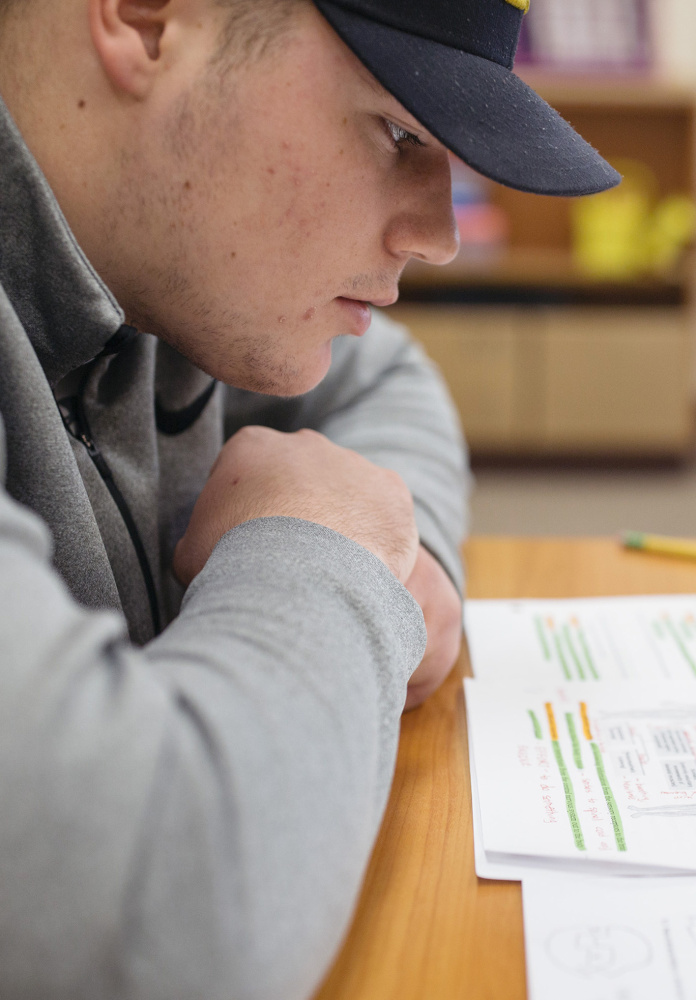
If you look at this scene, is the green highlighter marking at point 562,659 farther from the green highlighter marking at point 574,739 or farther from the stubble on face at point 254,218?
the stubble on face at point 254,218

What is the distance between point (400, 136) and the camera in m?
0.68

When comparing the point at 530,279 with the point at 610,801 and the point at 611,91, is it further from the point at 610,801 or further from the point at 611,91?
the point at 610,801

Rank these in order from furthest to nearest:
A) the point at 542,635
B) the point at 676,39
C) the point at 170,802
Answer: the point at 676,39
the point at 542,635
the point at 170,802

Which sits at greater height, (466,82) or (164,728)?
(466,82)

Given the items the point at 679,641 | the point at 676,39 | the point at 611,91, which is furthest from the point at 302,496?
the point at 676,39

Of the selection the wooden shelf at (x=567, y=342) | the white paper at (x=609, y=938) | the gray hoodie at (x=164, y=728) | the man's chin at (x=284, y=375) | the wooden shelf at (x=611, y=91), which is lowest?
the wooden shelf at (x=567, y=342)

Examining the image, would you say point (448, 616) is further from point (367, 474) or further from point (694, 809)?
point (694, 809)

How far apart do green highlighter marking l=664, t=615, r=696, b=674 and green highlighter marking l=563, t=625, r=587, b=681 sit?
0.28ft

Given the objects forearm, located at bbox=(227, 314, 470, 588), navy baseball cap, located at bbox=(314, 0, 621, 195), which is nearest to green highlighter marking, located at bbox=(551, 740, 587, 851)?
forearm, located at bbox=(227, 314, 470, 588)

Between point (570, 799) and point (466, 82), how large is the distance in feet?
1.46

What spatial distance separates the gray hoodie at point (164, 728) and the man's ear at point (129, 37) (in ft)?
0.30

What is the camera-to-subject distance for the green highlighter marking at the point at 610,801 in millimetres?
530

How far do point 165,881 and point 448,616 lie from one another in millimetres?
418

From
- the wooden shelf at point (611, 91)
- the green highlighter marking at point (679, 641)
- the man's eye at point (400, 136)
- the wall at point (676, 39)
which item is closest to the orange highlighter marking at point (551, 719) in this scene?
the green highlighter marking at point (679, 641)
